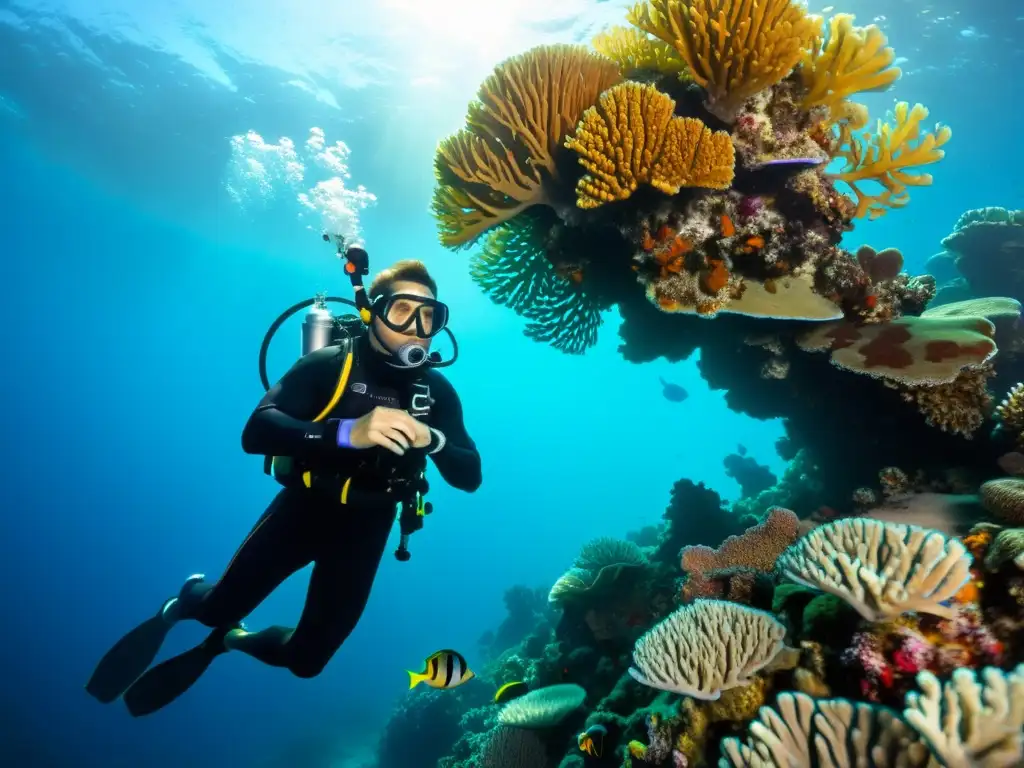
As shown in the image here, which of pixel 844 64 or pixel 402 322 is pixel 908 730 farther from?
pixel 844 64

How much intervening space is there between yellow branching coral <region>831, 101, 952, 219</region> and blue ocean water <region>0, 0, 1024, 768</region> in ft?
58.7

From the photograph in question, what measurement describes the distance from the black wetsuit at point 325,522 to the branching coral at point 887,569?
277 centimetres

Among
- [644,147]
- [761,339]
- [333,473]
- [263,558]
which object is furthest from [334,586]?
[761,339]

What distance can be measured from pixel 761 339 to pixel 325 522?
192 inches

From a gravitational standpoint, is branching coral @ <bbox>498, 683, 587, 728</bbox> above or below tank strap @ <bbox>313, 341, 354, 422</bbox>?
below

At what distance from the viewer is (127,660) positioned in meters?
5.23

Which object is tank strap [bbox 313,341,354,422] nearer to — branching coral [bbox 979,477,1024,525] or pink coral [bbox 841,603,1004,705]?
pink coral [bbox 841,603,1004,705]

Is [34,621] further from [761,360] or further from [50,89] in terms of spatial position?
[761,360]

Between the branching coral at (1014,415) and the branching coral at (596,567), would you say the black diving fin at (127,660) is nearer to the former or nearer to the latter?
the branching coral at (596,567)

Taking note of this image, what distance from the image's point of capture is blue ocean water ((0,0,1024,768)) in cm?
2033

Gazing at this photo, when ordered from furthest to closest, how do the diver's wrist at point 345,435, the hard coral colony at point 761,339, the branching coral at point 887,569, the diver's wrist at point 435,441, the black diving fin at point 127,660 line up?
the black diving fin at point 127,660 < the diver's wrist at point 435,441 < the diver's wrist at point 345,435 < the hard coral colony at point 761,339 < the branching coral at point 887,569

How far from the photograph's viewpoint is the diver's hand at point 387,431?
326 centimetres

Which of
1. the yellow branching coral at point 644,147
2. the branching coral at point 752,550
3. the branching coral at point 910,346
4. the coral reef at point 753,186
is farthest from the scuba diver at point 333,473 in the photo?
the branching coral at point 910,346

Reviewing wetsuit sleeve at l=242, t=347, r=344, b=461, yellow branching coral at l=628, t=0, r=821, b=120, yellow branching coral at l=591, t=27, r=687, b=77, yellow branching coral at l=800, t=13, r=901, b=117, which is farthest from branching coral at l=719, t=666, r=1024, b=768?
yellow branching coral at l=591, t=27, r=687, b=77
